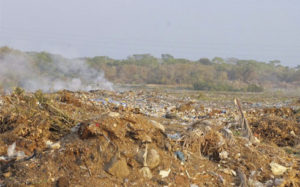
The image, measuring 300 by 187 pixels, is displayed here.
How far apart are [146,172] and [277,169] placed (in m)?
1.50

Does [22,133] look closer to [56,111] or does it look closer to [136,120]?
[56,111]

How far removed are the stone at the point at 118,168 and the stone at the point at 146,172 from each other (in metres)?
0.13

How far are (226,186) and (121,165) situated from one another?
1.05 m

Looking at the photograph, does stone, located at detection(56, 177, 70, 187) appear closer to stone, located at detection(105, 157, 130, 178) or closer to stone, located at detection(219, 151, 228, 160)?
stone, located at detection(105, 157, 130, 178)

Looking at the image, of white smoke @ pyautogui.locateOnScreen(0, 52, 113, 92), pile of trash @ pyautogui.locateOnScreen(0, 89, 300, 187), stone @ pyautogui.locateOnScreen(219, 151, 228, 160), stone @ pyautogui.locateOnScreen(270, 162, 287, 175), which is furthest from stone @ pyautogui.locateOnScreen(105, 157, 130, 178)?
white smoke @ pyautogui.locateOnScreen(0, 52, 113, 92)

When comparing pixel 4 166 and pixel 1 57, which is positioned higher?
pixel 1 57

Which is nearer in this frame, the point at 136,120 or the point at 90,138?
the point at 90,138

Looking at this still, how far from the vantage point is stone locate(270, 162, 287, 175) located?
350cm

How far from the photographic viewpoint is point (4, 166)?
3.03 meters

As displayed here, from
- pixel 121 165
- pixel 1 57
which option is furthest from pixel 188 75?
pixel 121 165

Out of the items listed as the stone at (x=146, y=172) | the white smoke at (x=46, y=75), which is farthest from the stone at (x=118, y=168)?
the white smoke at (x=46, y=75)

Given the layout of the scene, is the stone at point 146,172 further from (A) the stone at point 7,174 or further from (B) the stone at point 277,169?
(B) the stone at point 277,169

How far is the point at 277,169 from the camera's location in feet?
Result: 11.6

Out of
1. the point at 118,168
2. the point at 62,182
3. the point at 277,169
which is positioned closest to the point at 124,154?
the point at 118,168
